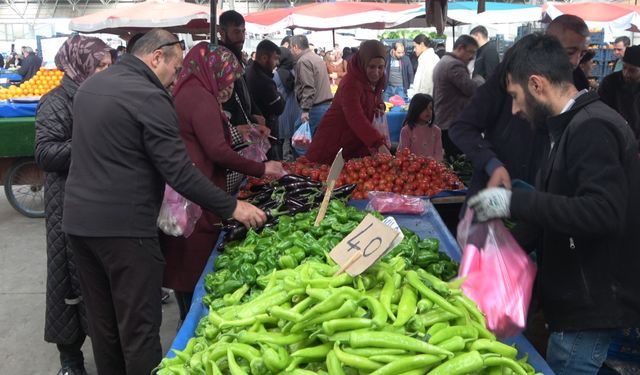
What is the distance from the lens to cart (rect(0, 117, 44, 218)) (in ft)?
23.6

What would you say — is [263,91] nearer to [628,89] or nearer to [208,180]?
[628,89]

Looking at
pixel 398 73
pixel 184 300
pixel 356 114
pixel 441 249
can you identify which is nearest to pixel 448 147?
pixel 356 114

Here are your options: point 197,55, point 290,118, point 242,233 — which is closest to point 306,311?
point 242,233

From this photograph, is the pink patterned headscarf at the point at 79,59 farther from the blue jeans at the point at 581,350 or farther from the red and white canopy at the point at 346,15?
the red and white canopy at the point at 346,15

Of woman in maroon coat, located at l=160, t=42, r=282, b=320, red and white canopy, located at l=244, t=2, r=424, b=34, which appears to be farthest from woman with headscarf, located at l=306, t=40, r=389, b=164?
red and white canopy, located at l=244, t=2, r=424, b=34

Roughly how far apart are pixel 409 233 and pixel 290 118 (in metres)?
7.57

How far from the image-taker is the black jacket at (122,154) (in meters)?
2.71

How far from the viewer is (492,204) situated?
206 centimetres

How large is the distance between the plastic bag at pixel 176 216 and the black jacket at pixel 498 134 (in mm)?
1584

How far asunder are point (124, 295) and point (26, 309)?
2.73 metres

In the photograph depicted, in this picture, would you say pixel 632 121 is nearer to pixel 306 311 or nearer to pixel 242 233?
pixel 242 233

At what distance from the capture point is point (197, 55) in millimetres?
3613

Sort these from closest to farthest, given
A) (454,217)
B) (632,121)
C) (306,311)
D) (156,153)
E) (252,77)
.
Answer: (306,311)
(156,153)
(454,217)
(632,121)
(252,77)

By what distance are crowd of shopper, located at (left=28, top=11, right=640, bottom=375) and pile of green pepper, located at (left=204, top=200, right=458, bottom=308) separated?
0.18 m
